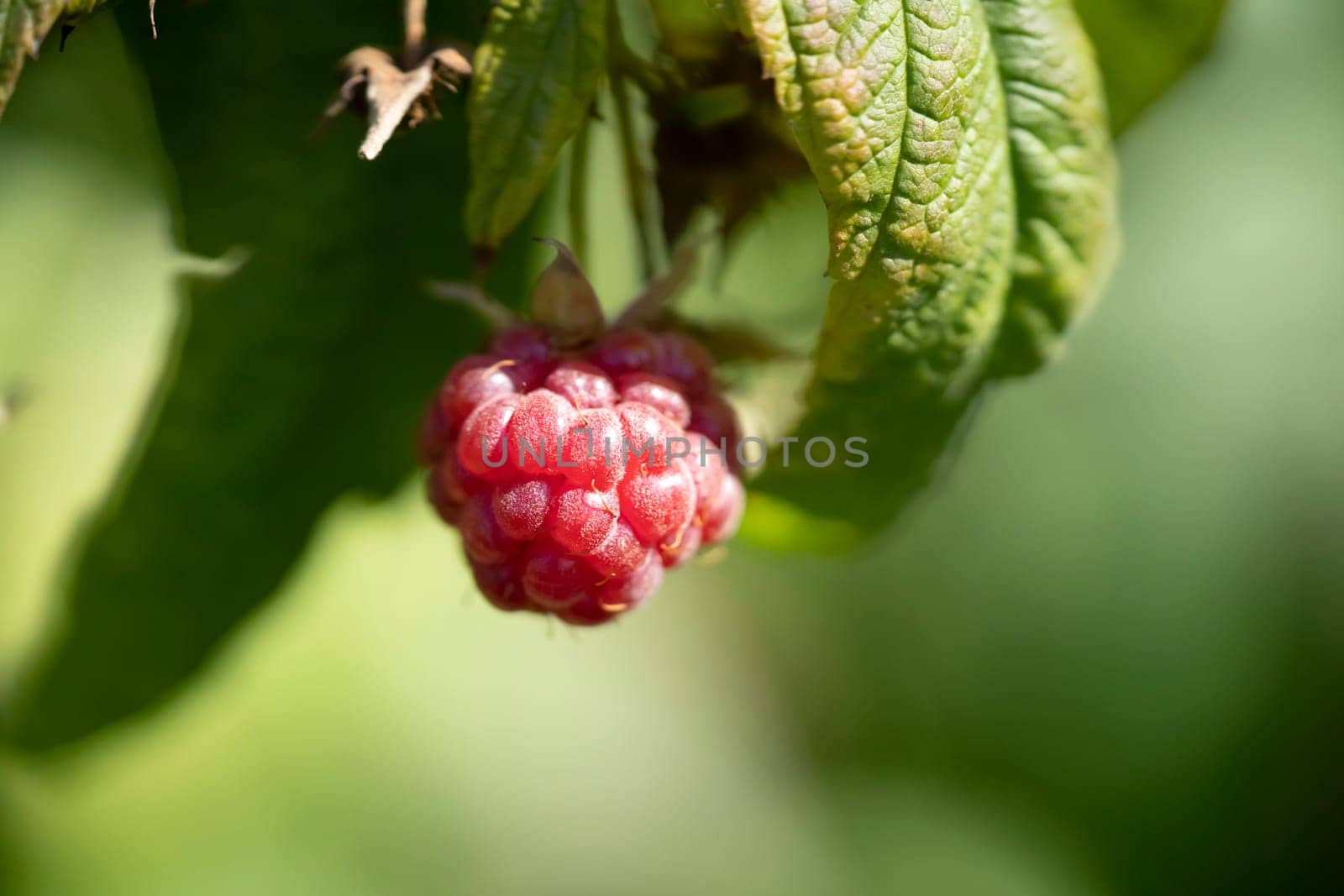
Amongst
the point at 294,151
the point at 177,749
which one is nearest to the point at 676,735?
the point at 177,749

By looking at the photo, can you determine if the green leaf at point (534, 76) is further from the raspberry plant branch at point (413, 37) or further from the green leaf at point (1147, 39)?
the green leaf at point (1147, 39)

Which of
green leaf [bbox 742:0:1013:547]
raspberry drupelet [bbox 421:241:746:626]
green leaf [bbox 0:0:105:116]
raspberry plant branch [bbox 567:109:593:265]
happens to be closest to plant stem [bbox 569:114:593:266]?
raspberry plant branch [bbox 567:109:593:265]

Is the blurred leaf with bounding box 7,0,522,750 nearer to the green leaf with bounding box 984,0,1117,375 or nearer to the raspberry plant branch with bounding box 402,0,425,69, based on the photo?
the raspberry plant branch with bounding box 402,0,425,69

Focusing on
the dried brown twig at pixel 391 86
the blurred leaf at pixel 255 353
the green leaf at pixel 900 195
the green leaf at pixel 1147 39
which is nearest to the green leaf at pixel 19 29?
the dried brown twig at pixel 391 86

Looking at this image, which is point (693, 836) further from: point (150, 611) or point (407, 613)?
point (150, 611)

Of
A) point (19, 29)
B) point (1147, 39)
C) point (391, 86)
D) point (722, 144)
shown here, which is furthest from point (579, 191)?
point (1147, 39)
